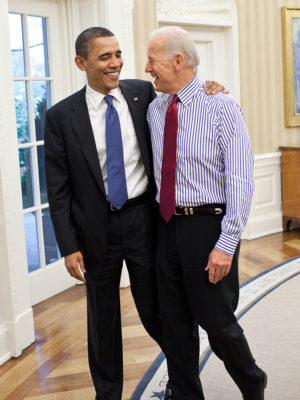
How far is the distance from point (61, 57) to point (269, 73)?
94.9 inches

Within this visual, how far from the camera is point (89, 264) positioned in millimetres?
2506

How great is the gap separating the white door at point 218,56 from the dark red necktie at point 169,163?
3.63m

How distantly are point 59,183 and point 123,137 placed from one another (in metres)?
0.30

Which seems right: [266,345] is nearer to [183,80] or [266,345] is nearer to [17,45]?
[183,80]

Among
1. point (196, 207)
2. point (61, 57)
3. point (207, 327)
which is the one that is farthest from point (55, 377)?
point (61, 57)

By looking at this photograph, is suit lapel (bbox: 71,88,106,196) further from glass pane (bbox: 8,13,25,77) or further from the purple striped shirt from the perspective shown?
glass pane (bbox: 8,13,25,77)

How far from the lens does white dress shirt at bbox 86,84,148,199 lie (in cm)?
245

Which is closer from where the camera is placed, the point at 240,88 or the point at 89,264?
the point at 89,264

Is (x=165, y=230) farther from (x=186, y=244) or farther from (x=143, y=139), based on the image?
(x=143, y=139)

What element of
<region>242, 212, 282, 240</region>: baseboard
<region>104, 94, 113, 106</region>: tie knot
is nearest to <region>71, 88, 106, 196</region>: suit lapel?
<region>104, 94, 113, 106</region>: tie knot

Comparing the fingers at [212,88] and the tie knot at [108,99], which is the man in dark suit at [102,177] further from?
the fingers at [212,88]

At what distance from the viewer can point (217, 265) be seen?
7.40 feet

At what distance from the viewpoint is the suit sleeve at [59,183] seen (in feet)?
7.95

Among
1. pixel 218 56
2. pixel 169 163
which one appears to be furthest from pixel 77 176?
pixel 218 56
